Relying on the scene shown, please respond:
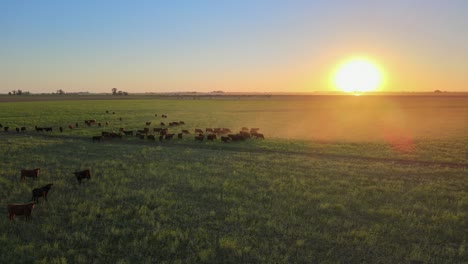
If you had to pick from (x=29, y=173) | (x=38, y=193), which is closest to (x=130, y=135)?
(x=29, y=173)

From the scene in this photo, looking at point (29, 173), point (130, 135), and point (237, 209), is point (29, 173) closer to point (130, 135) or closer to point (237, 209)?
point (237, 209)

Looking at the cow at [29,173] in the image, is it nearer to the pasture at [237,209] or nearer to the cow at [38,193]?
the pasture at [237,209]

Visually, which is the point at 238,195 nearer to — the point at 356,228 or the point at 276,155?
the point at 356,228

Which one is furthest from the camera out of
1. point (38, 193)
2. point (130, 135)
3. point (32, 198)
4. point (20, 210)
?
point (130, 135)

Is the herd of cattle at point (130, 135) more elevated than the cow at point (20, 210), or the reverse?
the herd of cattle at point (130, 135)

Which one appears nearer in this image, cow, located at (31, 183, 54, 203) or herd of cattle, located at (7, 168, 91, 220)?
herd of cattle, located at (7, 168, 91, 220)

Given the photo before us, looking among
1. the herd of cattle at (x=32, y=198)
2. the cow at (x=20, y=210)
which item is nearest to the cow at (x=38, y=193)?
the herd of cattle at (x=32, y=198)

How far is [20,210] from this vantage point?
34.3 feet

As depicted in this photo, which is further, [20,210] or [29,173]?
[29,173]

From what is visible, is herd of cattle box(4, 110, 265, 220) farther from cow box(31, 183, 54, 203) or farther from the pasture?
the pasture

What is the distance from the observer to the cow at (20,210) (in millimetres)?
10344

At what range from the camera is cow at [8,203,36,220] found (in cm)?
1034

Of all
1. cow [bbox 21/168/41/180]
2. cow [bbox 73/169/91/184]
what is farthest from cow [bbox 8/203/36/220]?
cow [bbox 21/168/41/180]

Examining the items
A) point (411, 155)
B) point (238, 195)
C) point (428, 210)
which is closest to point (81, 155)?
point (238, 195)
